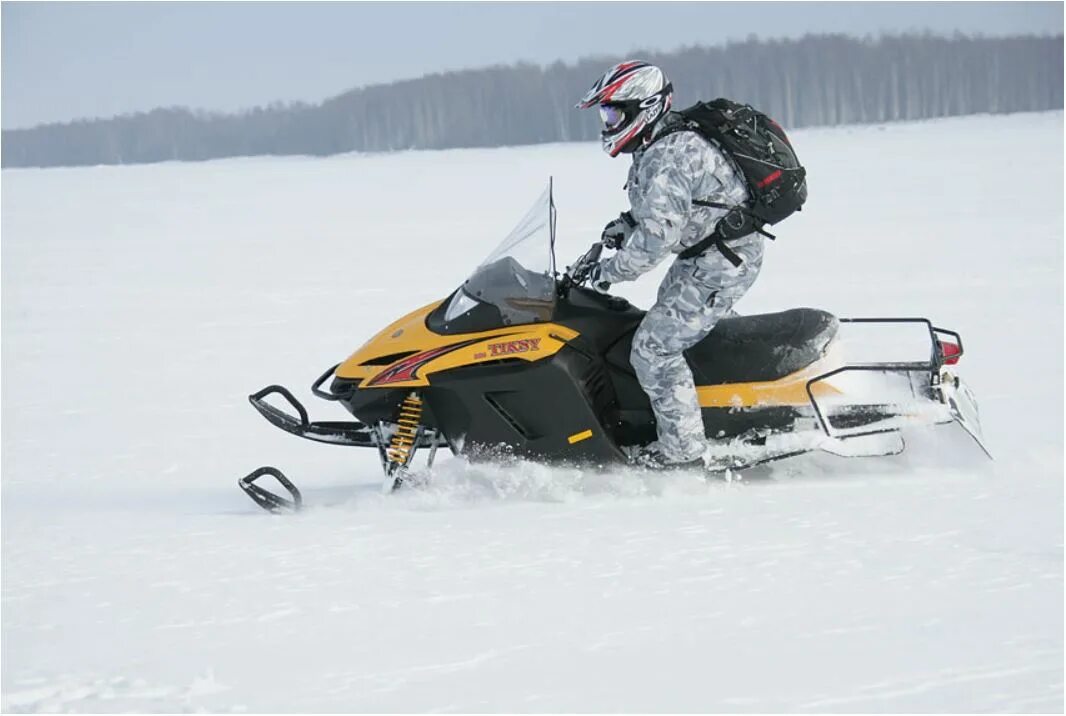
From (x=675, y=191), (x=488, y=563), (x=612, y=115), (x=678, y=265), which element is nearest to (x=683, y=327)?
(x=678, y=265)

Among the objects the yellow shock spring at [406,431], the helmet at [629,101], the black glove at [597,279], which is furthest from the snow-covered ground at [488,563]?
the helmet at [629,101]

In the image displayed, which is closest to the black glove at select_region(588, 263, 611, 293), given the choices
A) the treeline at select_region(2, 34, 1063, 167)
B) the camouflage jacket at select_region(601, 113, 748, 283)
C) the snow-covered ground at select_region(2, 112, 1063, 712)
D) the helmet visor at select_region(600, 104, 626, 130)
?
the camouflage jacket at select_region(601, 113, 748, 283)

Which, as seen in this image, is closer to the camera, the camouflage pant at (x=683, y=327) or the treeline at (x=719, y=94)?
the camouflage pant at (x=683, y=327)

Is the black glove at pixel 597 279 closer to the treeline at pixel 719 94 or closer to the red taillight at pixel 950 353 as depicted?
the red taillight at pixel 950 353

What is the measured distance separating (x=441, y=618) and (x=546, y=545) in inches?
30.1

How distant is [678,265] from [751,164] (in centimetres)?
48

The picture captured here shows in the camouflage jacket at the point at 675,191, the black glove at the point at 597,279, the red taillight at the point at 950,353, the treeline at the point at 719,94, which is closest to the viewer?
the camouflage jacket at the point at 675,191

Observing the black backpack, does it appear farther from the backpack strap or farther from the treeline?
the treeline

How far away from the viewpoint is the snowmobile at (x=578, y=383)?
5.00 metres

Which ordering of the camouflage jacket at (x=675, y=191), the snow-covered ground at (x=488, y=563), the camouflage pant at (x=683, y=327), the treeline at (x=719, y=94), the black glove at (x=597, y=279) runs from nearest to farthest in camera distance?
the snow-covered ground at (x=488, y=563), the camouflage jacket at (x=675, y=191), the camouflage pant at (x=683, y=327), the black glove at (x=597, y=279), the treeline at (x=719, y=94)

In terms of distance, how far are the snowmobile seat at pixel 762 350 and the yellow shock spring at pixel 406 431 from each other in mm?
1080

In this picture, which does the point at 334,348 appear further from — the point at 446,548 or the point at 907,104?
the point at 907,104

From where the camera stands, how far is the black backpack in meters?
4.80

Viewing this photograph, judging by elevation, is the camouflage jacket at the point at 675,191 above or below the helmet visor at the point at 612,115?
below
